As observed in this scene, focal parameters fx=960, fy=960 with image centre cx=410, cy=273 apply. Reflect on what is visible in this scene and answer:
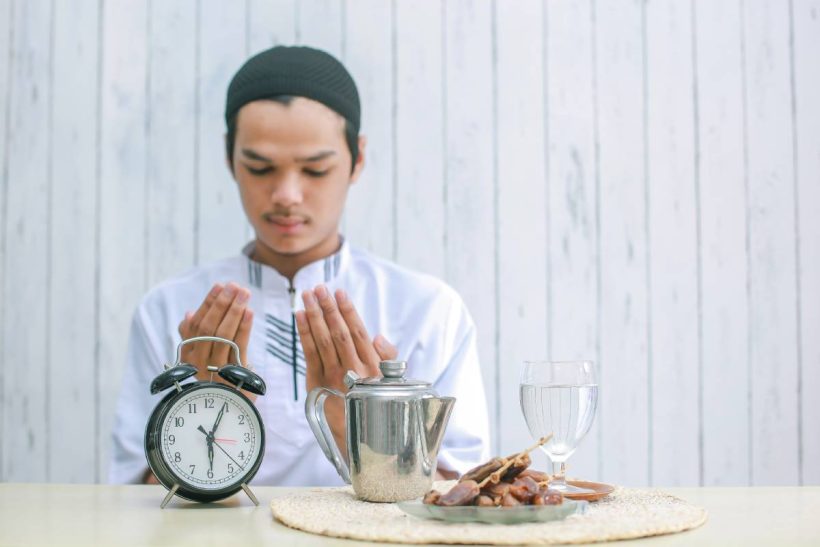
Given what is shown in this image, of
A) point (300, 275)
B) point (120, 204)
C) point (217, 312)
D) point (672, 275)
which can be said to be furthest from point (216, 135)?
point (672, 275)

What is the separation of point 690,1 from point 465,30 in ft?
1.78

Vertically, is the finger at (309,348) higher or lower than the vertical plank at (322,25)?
lower

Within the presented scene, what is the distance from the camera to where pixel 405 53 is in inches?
88.4

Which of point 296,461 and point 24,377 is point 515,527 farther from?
point 24,377

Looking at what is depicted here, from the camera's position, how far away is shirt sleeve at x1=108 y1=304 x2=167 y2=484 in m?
1.66

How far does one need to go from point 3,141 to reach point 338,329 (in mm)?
1219

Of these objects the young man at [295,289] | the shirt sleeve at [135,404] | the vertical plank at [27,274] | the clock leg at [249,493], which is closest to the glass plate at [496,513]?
the clock leg at [249,493]

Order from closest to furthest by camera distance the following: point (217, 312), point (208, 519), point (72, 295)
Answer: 1. point (208, 519)
2. point (217, 312)
3. point (72, 295)

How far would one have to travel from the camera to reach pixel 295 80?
172 centimetres

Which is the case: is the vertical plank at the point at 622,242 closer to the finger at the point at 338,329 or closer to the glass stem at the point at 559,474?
the finger at the point at 338,329

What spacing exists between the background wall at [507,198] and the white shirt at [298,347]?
0.33 meters

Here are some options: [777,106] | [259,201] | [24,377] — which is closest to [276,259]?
[259,201]

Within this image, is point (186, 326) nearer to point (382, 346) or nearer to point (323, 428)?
point (382, 346)

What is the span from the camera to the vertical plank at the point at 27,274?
2.21 meters
